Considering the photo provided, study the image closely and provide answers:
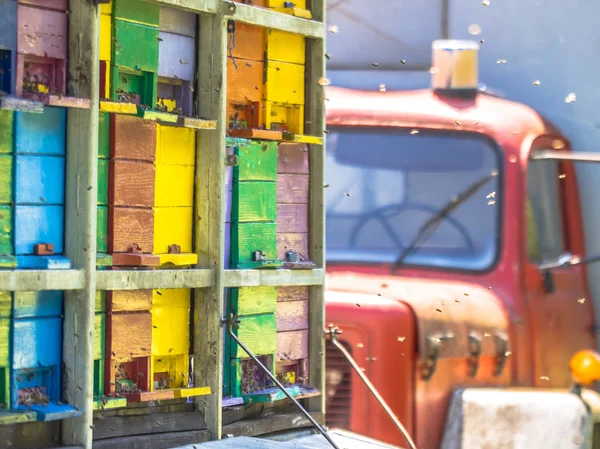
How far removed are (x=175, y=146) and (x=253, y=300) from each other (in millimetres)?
835

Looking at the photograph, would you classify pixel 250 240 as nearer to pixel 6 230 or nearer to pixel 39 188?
pixel 39 188

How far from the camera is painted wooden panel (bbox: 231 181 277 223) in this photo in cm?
528

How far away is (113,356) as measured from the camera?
4684 mm

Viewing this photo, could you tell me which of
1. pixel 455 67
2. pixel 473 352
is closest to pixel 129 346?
pixel 473 352

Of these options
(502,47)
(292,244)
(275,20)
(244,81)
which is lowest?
(292,244)

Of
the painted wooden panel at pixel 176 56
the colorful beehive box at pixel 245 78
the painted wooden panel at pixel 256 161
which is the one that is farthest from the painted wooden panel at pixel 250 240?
the painted wooden panel at pixel 176 56

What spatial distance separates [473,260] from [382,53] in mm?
1798

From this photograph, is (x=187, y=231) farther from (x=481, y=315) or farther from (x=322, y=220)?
(x=481, y=315)

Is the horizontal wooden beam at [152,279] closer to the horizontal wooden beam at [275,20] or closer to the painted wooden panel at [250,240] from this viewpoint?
the painted wooden panel at [250,240]

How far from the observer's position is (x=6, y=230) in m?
4.32

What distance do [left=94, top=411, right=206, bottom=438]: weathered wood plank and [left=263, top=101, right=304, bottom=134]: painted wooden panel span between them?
1378mm

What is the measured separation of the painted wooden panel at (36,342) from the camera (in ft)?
14.3

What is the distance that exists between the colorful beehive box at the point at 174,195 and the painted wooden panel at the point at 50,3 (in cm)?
67

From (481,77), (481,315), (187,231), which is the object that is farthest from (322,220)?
(481,77)
